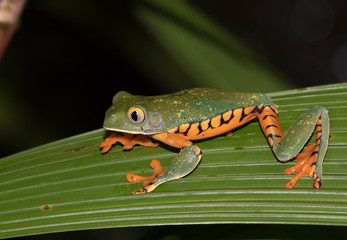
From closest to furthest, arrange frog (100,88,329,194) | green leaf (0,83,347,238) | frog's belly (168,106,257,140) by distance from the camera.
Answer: green leaf (0,83,347,238) → frog (100,88,329,194) → frog's belly (168,106,257,140)

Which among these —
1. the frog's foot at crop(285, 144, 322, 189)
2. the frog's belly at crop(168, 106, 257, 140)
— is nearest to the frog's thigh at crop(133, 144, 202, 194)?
the frog's belly at crop(168, 106, 257, 140)

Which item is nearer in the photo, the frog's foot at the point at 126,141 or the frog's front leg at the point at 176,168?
the frog's front leg at the point at 176,168

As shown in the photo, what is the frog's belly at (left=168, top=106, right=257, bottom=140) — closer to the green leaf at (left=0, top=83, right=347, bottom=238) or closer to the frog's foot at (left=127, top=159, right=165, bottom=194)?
the green leaf at (left=0, top=83, right=347, bottom=238)

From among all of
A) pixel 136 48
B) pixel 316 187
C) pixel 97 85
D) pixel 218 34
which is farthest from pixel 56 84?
pixel 316 187

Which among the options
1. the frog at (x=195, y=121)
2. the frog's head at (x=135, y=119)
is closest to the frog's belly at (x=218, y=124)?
the frog at (x=195, y=121)

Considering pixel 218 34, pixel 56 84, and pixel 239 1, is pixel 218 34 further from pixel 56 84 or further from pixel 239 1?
pixel 239 1

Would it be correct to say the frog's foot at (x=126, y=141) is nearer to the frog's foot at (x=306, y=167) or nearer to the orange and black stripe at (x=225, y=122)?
the orange and black stripe at (x=225, y=122)
